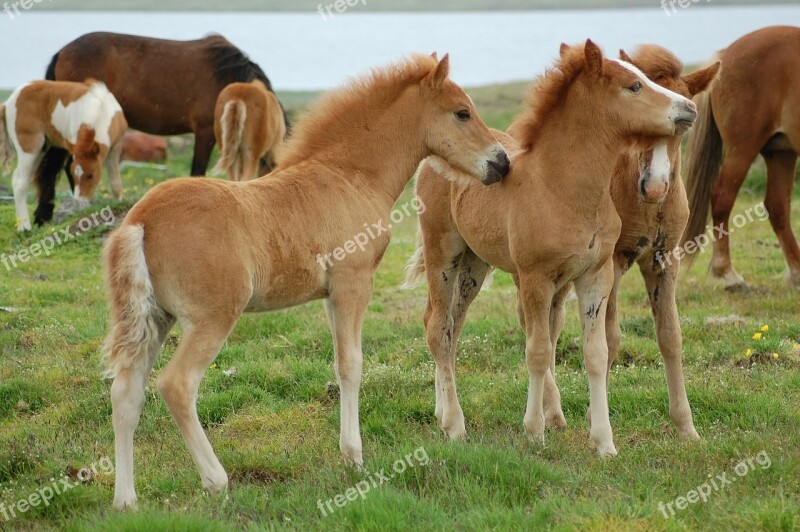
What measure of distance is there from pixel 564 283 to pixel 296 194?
5.06ft

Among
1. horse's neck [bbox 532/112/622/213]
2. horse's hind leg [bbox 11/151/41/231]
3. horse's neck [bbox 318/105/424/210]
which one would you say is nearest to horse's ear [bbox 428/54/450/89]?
Answer: horse's neck [bbox 318/105/424/210]

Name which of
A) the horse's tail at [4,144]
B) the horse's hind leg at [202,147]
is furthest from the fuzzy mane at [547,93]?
the horse's tail at [4,144]

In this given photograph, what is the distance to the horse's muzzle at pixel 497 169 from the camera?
17.4ft

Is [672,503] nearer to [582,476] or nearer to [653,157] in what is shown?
[582,476]

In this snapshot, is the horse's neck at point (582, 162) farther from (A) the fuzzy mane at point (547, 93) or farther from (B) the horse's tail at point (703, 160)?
(B) the horse's tail at point (703, 160)

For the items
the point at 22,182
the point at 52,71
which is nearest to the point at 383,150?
the point at 22,182

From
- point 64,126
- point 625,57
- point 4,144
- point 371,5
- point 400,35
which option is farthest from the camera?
point 371,5

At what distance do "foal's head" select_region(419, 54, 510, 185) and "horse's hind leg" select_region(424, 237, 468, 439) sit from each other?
0.91m

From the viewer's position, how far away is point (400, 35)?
45562mm

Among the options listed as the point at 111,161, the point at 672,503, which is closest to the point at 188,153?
the point at 111,161

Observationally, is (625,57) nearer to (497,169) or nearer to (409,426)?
(497,169)

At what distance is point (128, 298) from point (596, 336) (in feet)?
8.09

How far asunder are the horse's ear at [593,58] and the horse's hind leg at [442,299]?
1498 mm

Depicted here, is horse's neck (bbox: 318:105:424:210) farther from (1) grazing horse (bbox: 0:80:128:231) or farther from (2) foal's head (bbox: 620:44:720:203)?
(1) grazing horse (bbox: 0:80:128:231)
